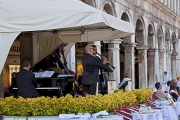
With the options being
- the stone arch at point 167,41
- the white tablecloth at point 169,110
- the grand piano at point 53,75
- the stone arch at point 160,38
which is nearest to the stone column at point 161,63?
the stone arch at point 160,38

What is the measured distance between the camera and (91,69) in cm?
929

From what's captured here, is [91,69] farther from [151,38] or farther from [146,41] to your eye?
[151,38]

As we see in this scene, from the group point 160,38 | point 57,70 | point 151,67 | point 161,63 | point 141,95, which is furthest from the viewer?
point 161,63

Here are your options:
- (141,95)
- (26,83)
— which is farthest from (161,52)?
(26,83)

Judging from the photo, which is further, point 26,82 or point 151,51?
point 151,51

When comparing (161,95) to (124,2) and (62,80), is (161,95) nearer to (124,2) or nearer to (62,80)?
(62,80)

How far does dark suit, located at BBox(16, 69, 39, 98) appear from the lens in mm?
Result: 8852

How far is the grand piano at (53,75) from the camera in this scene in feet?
36.0

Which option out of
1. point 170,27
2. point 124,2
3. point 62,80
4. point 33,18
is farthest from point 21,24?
point 170,27

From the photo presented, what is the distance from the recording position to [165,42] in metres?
31.0

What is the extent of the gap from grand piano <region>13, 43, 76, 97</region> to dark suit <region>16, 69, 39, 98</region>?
4.87 ft

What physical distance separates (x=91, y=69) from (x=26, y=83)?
1506 mm

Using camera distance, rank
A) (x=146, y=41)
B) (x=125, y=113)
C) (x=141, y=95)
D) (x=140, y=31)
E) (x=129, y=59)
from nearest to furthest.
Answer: (x=125, y=113)
(x=141, y=95)
(x=129, y=59)
(x=140, y=31)
(x=146, y=41)

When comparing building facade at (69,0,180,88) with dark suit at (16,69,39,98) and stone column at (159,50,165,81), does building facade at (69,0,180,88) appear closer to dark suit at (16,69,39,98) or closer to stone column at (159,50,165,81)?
stone column at (159,50,165,81)
